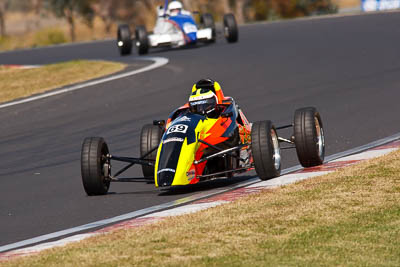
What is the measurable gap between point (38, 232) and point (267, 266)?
9.78ft

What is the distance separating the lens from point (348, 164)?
36.8 feet

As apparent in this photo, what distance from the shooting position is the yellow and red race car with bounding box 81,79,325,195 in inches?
→ 405

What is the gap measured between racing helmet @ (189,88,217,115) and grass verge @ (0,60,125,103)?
1013 centimetres

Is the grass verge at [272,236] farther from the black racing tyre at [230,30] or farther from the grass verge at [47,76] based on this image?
the black racing tyre at [230,30]

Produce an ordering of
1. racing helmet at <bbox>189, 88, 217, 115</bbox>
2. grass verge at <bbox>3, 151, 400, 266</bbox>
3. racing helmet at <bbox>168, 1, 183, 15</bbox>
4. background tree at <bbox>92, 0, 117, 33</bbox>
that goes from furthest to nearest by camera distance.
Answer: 1. background tree at <bbox>92, 0, 117, 33</bbox>
2. racing helmet at <bbox>168, 1, 183, 15</bbox>
3. racing helmet at <bbox>189, 88, 217, 115</bbox>
4. grass verge at <bbox>3, 151, 400, 266</bbox>

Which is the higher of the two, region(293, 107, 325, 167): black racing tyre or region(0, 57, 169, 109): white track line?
region(293, 107, 325, 167): black racing tyre

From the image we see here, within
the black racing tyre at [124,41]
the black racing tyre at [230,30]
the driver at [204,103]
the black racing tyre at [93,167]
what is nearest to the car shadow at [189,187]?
the black racing tyre at [93,167]

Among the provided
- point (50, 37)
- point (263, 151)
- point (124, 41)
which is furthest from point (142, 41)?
point (50, 37)

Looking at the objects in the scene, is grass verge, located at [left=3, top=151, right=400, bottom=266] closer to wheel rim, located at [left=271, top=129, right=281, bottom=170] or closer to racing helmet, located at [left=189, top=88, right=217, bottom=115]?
wheel rim, located at [left=271, top=129, right=281, bottom=170]

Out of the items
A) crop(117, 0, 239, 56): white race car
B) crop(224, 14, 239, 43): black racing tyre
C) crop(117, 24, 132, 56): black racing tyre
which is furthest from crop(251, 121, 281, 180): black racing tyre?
crop(117, 24, 132, 56): black racing tyre

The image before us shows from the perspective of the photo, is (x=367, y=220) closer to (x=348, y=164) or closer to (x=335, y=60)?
(x=348, y=164)

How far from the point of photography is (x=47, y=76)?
23.8 metres

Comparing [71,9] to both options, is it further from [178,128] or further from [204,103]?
[178,128]

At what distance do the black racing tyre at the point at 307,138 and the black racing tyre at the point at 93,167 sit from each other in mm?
2276
